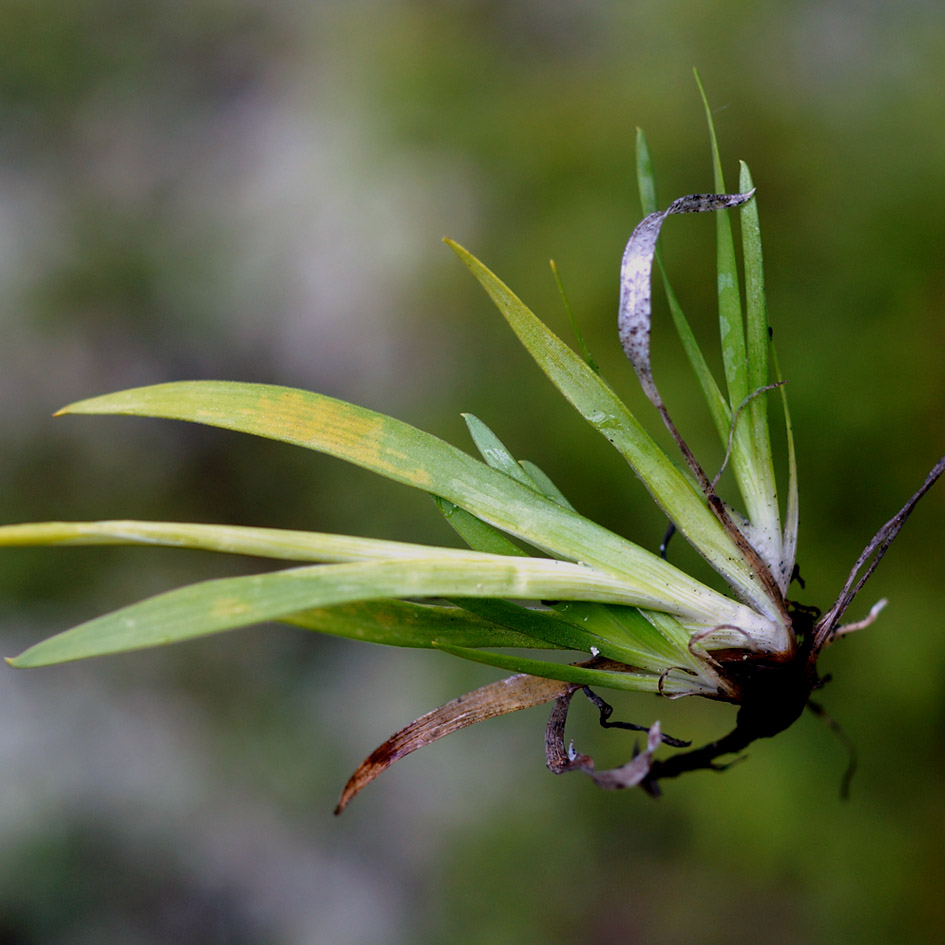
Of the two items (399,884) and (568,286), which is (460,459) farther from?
(399,884)

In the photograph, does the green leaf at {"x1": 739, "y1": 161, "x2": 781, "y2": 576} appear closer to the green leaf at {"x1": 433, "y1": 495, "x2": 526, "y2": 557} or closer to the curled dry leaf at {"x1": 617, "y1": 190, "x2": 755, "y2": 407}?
the curled dry leaf at {"x1": 617, "y1": 190, "x2": 755, "y2": 407}

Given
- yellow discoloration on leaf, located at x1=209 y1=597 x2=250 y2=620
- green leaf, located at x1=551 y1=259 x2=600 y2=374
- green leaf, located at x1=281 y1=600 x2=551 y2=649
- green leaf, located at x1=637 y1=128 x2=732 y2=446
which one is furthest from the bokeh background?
yellow discoloration on leaf, located at x1=209 y1=597 x2=250 y2=620

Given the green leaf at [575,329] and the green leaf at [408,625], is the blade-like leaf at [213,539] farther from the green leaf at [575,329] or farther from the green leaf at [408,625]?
the green leaf at [575,329]

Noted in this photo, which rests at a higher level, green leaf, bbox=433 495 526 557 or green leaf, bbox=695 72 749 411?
green leaf, bbox=695 72 749 411

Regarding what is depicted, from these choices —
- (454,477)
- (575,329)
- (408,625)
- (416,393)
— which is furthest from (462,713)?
(416,393)

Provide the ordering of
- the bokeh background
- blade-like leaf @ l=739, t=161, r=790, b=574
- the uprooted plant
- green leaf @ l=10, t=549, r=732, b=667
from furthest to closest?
the bokeh background
blade-like leaf @ l=739, t=161, r=790, b=574
the uprooted plant
green leaf @ l=10, t=549, r=732, b=667

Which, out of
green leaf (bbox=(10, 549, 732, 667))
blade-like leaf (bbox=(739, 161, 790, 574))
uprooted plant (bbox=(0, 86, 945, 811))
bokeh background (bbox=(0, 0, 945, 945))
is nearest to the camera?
green leaf (bbox=(10, 549, 732, 667))

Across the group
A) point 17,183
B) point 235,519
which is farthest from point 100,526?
point 17,183
